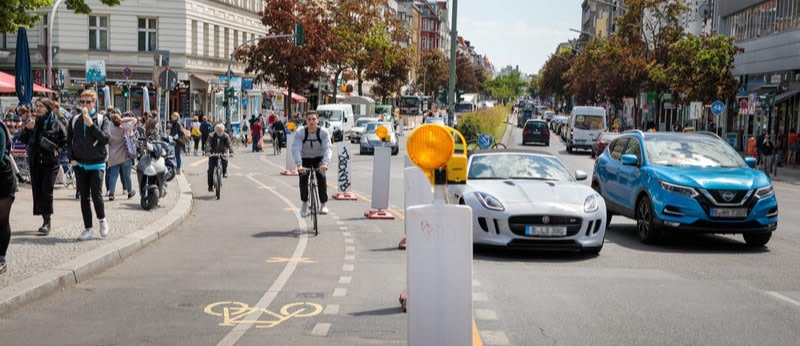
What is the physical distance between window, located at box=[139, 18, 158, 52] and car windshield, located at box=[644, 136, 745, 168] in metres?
48.1

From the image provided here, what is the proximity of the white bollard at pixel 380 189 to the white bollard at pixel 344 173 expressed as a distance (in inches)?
128

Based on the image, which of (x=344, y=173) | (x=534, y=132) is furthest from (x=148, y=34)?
(x=344, y=173)

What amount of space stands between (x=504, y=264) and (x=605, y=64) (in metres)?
72.8

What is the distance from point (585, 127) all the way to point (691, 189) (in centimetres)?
4157

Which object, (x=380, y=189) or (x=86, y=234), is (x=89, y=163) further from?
(x=380, y=189)

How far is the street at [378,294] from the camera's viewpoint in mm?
7883

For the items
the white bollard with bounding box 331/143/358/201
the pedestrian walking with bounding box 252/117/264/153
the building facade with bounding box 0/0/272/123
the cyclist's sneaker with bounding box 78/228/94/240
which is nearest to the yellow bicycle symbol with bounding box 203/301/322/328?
the cyclist's sneaker with bounding box 78/228/94/240

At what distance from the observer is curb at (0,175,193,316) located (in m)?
8.99

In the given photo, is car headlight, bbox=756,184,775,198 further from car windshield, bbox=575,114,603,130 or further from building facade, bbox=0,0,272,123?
building facade, bbox=0,0,272,123

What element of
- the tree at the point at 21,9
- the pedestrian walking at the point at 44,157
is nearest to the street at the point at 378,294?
the pedestrian walking at the point at 44,157

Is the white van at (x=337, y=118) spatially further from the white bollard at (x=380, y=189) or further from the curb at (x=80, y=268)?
the curb at (x=80, y=268)

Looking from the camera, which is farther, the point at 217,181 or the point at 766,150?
the point at 766,150

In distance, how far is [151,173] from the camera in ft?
59.8

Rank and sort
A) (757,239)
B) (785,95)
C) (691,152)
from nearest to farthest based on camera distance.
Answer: (757,239) < (691,152) < (785,95)
